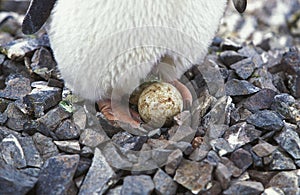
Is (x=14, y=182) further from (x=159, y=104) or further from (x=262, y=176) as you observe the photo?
(x=262, y=176)

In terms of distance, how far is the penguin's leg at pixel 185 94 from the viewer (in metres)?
1.15

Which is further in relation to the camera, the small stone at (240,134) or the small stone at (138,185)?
the small stone at (240,134)

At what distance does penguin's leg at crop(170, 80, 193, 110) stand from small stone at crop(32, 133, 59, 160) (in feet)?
1.13

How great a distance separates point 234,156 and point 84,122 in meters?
0.37

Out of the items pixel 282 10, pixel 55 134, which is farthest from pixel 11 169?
pixel 282 10

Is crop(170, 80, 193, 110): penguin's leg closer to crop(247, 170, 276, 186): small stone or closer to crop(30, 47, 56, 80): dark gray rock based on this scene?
crop(247, 170, 276, 186): small stone

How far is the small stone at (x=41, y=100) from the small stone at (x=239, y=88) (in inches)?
18.3

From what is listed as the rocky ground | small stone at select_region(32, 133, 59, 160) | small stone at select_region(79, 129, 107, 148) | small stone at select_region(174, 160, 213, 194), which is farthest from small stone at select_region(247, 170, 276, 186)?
small stone at select_region(32, 133, 59, 160)

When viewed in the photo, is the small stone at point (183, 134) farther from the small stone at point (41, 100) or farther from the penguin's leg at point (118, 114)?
the small stone at point (41, 100)

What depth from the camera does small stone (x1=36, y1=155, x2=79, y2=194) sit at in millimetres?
917

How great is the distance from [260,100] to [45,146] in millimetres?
566

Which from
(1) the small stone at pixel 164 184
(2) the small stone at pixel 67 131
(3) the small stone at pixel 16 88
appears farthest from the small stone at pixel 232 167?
(3) the small stone at pixel 16 88

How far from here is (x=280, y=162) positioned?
100 cm

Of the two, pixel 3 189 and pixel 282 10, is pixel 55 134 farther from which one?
pixel 282 10
